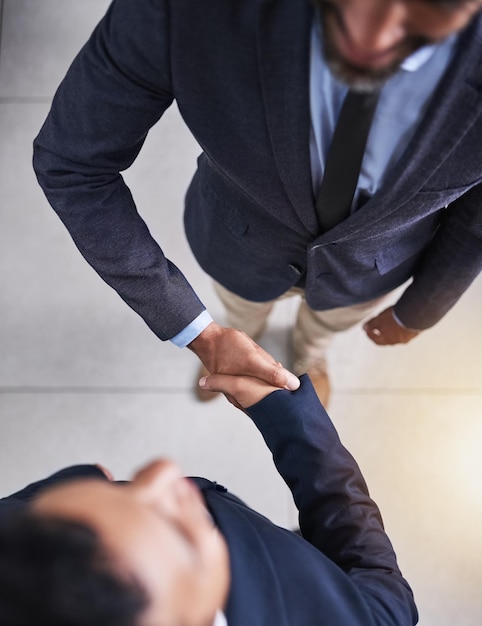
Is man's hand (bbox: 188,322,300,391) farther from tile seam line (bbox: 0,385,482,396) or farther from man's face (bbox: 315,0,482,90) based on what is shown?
tile seam line (bbox: 0,385,482,396)

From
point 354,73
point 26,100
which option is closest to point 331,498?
point 354,73

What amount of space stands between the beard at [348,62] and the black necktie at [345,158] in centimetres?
9

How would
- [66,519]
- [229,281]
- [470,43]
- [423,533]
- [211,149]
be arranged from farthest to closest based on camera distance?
1. [423,533]
2. [229,281]
3. [211,149]
4. [470,43]
5. [66,519]

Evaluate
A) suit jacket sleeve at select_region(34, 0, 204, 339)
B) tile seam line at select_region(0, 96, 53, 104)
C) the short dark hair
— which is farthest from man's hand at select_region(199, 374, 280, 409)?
tile seam line at select_region(0, 96, 53, 104)

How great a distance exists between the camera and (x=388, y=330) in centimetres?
146

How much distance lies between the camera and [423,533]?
5.46ft

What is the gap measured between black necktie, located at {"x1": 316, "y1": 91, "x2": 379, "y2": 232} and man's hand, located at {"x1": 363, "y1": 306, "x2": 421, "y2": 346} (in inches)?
21.8

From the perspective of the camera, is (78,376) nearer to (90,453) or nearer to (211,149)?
(90,453)

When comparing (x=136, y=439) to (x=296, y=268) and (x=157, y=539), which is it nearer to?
(x=296, y=268)

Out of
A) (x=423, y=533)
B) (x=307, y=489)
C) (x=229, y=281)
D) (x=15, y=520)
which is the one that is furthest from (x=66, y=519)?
(x=423, y=533)

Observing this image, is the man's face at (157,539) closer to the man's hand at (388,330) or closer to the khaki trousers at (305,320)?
the khaki trousers at (305,320)

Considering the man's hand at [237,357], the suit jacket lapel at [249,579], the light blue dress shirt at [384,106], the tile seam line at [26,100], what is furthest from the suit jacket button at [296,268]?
the tile seam line at [26,100]

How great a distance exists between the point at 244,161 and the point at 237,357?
31cm

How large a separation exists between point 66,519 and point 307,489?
42 centimetres
